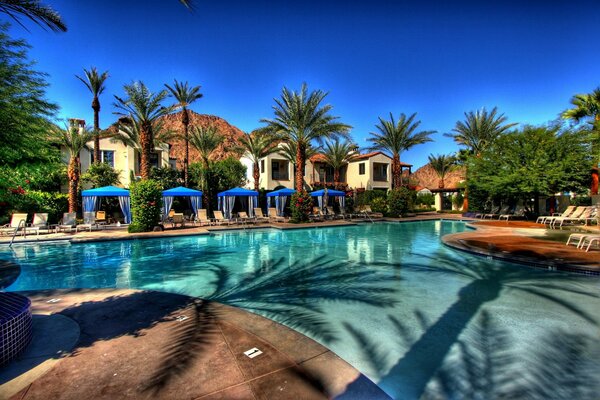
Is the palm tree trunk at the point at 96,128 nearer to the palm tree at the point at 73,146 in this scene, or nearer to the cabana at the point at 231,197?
the palm tree at the point at 73,146

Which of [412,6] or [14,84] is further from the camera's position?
[412,6]

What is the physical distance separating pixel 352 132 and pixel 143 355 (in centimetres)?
2115

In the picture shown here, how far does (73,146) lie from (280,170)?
18.6 metres

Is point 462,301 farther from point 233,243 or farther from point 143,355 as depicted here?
point 233,243

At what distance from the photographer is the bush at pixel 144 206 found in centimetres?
1597

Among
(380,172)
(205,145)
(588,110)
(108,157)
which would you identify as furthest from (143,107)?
(588,110)

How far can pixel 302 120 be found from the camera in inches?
807

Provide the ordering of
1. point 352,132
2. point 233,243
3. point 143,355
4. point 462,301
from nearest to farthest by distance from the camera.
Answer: point 143,355, point 462,301, point 233,243, point 352,132

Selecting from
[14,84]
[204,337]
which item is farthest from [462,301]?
[14,84]

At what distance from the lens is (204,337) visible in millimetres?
3824

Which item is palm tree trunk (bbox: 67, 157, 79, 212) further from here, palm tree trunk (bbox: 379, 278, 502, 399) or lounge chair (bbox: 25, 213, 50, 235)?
palm tree trunk (bbox: 379, 278, 502, 399)

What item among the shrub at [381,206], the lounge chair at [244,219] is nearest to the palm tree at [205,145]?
the lounge chair at [244,219]

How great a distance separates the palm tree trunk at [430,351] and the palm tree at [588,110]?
72.8ft

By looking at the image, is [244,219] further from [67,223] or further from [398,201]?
[398,201]
